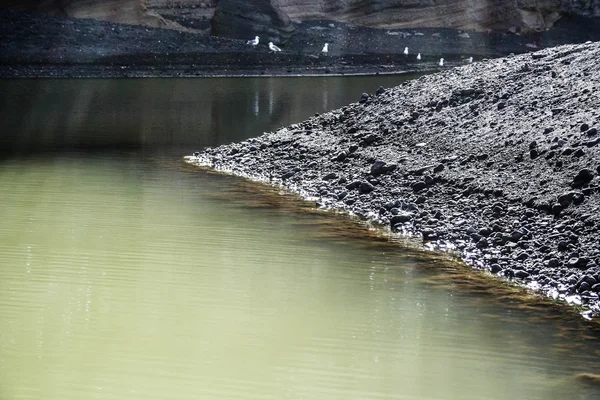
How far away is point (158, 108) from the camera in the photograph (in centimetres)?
2566

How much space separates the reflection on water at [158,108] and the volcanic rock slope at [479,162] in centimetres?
326

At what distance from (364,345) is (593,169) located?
4.59 m

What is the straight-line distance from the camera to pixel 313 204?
13.5 meters

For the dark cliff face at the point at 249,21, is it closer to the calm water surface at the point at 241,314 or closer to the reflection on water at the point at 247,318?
the calm water surface at the point at 241,314

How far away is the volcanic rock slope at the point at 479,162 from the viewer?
10.3 metres

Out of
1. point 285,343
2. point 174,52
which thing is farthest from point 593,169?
point 174,52

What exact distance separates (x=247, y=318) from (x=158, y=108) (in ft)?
58.1

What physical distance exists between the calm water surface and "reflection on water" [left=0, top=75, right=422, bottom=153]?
240 inches

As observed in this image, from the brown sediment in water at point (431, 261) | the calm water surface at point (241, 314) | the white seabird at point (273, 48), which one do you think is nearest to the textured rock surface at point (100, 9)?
the white seabird at point (273, 48)

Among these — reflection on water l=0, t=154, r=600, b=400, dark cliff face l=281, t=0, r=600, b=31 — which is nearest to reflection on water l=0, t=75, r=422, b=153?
reflection on water l=0, t=154, r=600, b=400

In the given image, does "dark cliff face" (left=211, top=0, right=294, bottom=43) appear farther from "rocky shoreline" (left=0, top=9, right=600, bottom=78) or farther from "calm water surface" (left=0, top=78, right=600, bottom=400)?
"calm water surface" (left=0, top=78, right=600, bottom=400)

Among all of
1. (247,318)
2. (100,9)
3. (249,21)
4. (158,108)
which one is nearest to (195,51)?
(100,9)

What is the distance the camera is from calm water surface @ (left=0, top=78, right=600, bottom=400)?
7227mm

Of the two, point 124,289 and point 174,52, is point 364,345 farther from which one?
point 174,52
